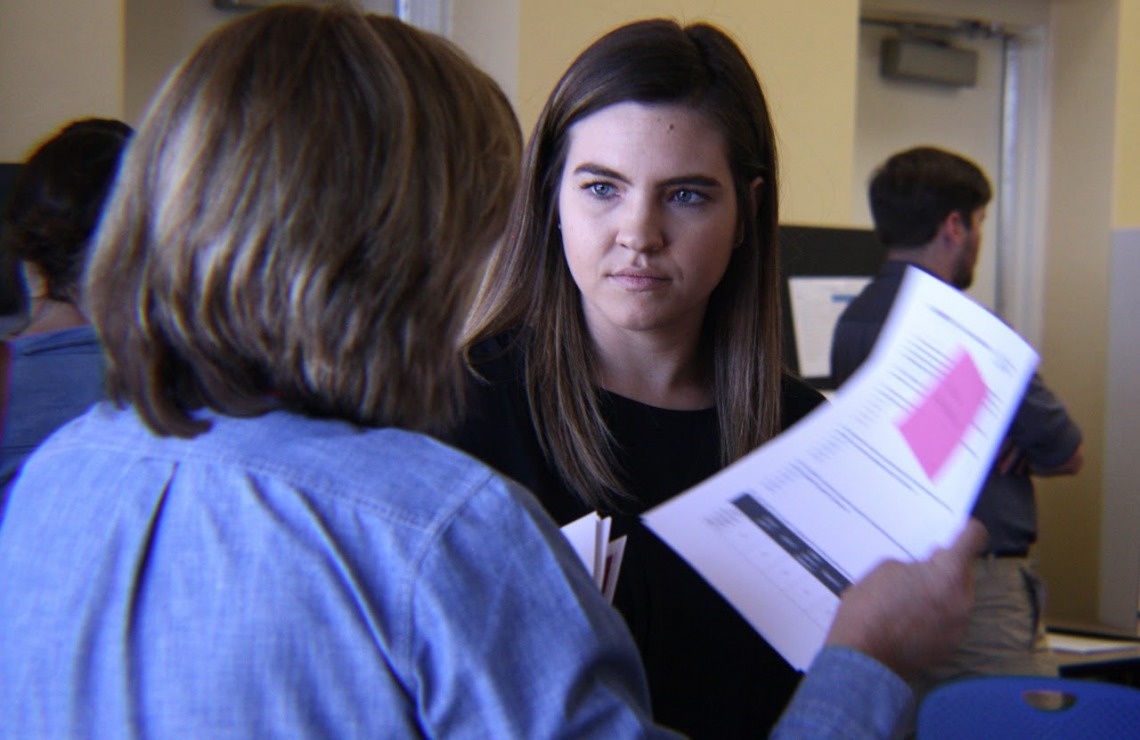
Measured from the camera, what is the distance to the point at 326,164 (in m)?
0.70

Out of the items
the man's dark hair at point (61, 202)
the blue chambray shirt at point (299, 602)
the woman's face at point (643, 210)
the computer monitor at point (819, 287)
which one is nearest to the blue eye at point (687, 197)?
the woman's face at point (643, 210)

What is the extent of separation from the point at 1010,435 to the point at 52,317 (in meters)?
2.26

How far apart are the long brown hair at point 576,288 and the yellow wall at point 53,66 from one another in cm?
145

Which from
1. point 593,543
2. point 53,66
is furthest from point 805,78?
point 593,543

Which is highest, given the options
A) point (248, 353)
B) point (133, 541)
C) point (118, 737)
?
point (248, 353)

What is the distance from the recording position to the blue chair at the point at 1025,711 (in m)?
1.84

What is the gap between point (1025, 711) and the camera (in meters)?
1.91

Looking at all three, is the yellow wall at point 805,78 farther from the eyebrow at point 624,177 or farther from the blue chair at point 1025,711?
the eyebrow at point 624,177

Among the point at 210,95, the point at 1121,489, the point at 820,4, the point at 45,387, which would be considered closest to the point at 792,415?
the point at 210,95

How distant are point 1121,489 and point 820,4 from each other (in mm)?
2041

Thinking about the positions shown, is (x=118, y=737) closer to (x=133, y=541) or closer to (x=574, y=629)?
(x=133, y=541)

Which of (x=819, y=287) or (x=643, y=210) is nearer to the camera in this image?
(x=643, y=210)

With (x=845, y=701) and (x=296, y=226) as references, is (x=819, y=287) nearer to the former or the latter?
(x=845, y=701)

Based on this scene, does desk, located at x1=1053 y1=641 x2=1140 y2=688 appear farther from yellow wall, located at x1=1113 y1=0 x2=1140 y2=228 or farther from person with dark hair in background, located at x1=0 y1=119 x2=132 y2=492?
person with dark hair in background, located at x1=0 y1=119 x2=132 y2=492
